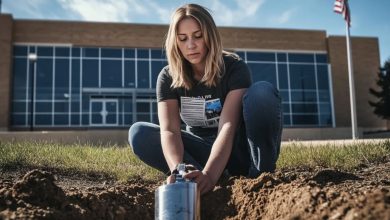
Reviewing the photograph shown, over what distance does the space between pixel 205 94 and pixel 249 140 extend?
0.43m

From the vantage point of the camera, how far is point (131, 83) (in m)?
26.1

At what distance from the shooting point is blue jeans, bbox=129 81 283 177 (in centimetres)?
265

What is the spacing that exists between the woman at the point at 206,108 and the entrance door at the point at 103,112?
2297cm

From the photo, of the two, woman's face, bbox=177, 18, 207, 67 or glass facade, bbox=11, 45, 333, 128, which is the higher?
glass facade, bbox=11, 45, 333, 128

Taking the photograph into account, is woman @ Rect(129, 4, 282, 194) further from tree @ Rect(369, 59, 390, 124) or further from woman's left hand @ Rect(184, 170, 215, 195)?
tree @ Rect(369, 59, 390, 124)

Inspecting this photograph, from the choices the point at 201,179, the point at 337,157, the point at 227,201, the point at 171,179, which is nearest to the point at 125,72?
the point at 337,157

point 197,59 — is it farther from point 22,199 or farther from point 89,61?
point 89,61

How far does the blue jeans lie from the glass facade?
22825 mm

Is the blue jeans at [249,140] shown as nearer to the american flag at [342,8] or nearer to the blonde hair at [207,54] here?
the blonde hair at [207,54]

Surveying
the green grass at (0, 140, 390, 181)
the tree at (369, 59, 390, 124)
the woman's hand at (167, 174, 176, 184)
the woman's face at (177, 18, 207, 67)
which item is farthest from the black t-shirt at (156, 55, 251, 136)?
the tree at (369, 59, 390, 124)

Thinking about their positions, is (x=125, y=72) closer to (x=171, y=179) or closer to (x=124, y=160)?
(x=124, y=160)

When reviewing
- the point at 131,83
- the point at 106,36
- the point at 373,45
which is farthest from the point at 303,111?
the point at 106,36

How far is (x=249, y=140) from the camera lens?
2.80 m

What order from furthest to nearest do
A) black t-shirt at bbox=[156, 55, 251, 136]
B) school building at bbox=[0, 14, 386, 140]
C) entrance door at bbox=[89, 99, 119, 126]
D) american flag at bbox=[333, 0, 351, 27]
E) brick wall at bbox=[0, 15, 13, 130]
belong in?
1. entrance door at bbox=[89, 99, 119, 126]
2. school building at bbox=[0, 14, 386, 140]
3. brick wall at bbox=[0, 15, 13, 130]
4. american flag at bbox=[333, 0, 351, 27]
5. black t-shirt at bbox=[156, 55, 251, 136]
